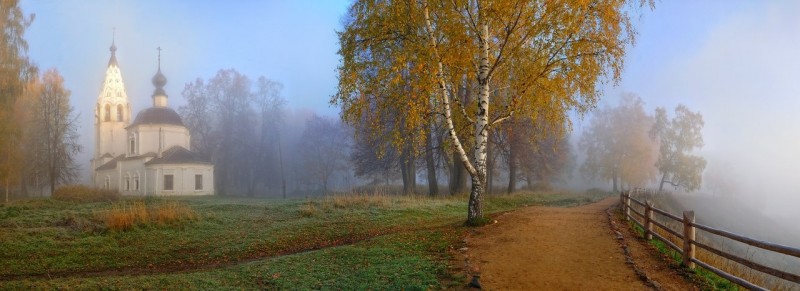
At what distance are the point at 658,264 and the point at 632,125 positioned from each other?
44379 millimetres

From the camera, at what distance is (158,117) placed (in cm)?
5184

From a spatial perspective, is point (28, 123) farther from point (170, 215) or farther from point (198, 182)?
point (170, 215)

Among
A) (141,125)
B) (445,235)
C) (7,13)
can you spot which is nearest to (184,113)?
(141,125)

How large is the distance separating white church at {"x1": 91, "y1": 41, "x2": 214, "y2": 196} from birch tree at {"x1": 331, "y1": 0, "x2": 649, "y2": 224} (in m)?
39.3

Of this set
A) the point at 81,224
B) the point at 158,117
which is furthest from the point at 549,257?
the point at 158,117

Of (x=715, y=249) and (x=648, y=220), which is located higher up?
(x=648, y=220)

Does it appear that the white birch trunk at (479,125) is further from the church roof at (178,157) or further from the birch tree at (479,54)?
the church roof at (178,157)

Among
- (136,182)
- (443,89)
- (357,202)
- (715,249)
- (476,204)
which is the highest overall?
(443,89)

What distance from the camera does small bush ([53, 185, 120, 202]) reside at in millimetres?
26797

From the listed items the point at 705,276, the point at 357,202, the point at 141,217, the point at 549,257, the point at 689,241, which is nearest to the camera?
the point at 705,276

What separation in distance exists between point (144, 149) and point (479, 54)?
46.6 meters

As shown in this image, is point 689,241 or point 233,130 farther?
point 233,130

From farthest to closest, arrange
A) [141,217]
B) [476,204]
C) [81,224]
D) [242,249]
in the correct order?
[141,217], [81,224], [476,204], [242,249]

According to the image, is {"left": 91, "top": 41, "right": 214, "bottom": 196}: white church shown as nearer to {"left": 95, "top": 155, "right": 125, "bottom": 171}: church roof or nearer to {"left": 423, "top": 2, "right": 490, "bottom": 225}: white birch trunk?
{"left": 95, "top": 155, "right": 125, "bottom": 171}: church roof
